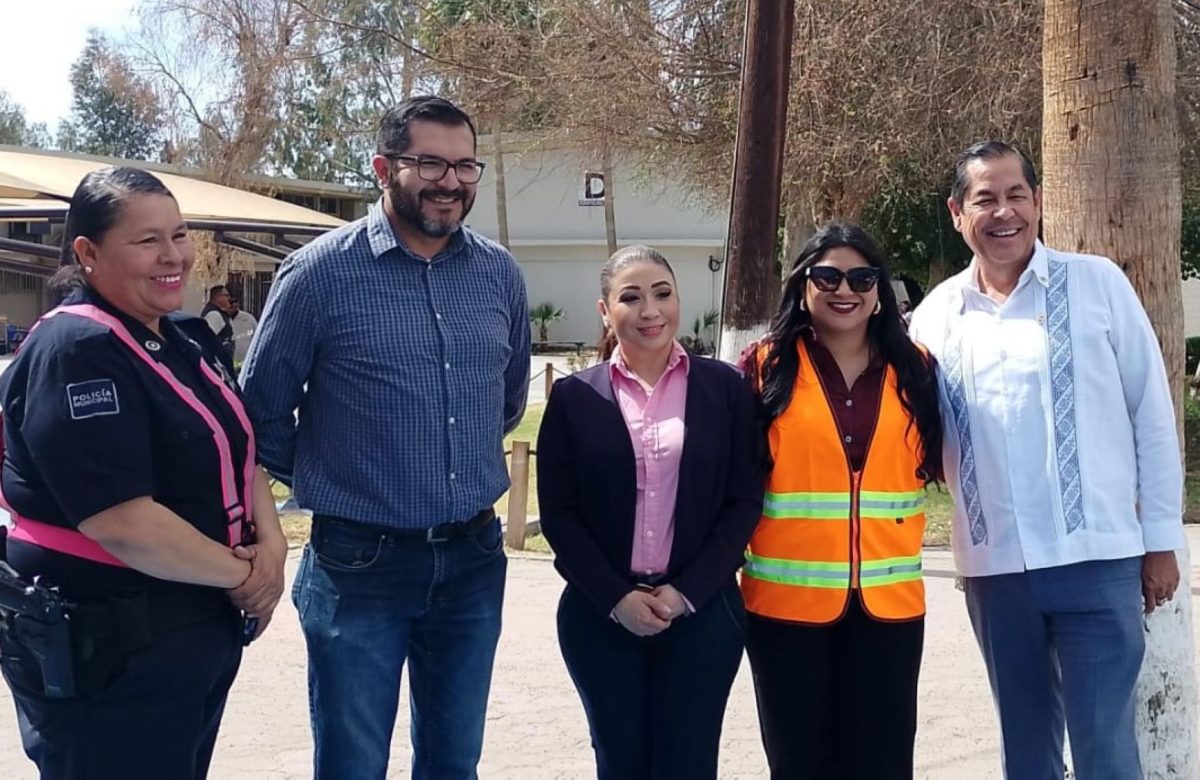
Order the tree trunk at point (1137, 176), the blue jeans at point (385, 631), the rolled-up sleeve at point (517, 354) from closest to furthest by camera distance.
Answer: the blue jeans at point (385, 631), the rolled-up sleeve at point (517, 354), the tree trunk at point (1137, 176)

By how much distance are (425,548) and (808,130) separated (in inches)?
381

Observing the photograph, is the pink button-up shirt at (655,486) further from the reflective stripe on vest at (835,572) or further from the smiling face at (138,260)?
the smiling face at (138,260)

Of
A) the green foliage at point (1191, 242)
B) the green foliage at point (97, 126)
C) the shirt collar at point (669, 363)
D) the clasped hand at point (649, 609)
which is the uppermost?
the green foliage at point (97, 126)

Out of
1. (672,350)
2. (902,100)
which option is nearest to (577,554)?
(672,350)

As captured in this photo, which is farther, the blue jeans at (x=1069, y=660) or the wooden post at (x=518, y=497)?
the wooden post at (x=518, y=497)

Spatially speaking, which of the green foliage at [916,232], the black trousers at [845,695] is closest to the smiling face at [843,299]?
the black trousers at [845,695]

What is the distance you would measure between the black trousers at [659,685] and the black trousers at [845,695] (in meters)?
0.15

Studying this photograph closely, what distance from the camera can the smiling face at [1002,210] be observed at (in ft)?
11.0

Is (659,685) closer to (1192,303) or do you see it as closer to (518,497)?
(518,497)

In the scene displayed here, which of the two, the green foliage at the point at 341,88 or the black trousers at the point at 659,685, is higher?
the green foliage at the point at 341,88

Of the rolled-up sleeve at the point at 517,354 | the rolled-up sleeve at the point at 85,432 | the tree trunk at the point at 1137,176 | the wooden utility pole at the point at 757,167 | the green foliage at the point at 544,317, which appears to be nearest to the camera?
the rolled-up sleeve at the point at 85,432

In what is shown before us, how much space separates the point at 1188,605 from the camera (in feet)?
12.9

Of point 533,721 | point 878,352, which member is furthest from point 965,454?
point 533,721

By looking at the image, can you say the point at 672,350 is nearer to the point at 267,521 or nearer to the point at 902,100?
the point at 267,521
